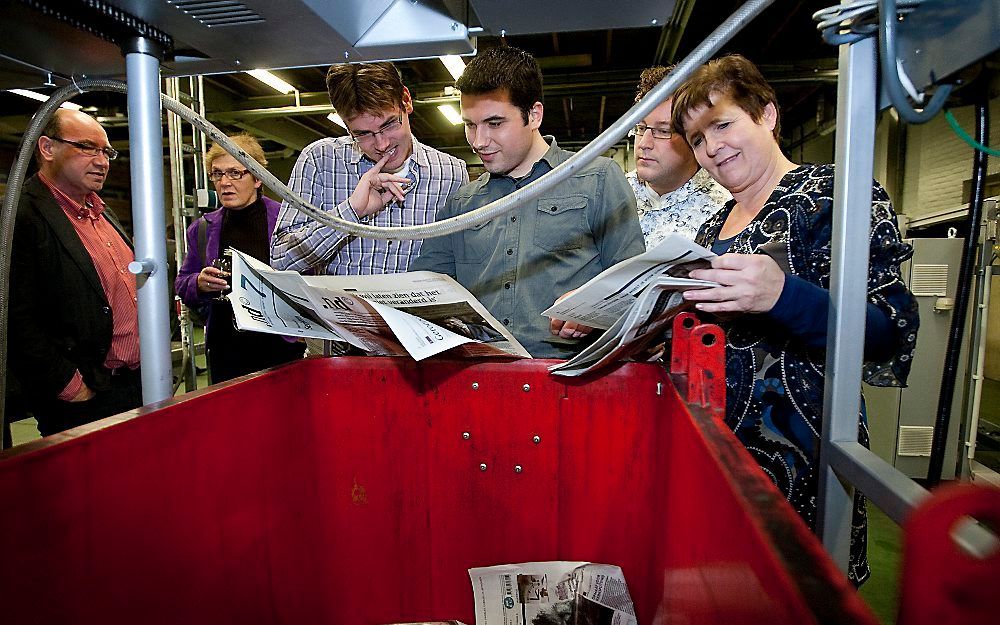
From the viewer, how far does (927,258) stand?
2.41 metres

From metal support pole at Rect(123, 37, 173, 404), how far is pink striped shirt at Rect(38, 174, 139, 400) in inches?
41.8

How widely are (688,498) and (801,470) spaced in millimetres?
302

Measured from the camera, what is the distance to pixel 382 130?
1365mm

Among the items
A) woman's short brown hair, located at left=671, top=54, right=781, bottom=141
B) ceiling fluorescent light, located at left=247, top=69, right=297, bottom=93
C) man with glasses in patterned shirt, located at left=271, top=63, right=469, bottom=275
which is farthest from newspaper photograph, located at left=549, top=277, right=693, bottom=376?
ceiling fluorescent light, located at left=247, top=69, right=297, bottom=93

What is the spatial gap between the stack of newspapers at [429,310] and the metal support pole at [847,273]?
134mm

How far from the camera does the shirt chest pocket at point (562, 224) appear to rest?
3.87ft

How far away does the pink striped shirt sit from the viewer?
1605 mm

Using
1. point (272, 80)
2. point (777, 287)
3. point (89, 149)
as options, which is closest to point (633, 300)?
point (777, 287)

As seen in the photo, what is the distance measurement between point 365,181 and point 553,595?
942 mm

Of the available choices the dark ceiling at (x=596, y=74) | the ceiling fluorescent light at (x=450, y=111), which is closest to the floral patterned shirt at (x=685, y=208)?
the dark ceiling at (x=596, y=74)

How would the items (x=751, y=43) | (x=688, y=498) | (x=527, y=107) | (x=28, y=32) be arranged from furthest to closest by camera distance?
1. (x=751, y=43)
2. (x=527, y=107)
3. (x=28, y=32)
4. (x=688, y=498)

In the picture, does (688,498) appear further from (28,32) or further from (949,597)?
(28,32)

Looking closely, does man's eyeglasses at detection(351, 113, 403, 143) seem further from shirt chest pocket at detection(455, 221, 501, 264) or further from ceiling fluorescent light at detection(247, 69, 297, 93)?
ceiling fluorescent light at detection(247, 69, 297, 93)

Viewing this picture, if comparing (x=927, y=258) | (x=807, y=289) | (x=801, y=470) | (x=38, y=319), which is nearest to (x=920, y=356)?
(x=927, y=258)
